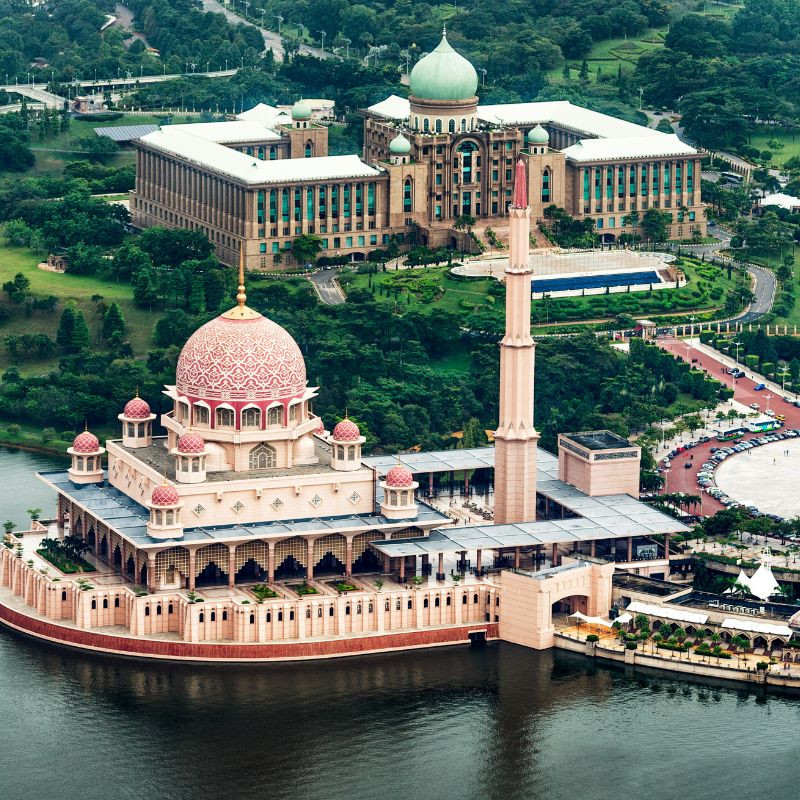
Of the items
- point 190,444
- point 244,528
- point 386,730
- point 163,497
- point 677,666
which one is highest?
point 190,444

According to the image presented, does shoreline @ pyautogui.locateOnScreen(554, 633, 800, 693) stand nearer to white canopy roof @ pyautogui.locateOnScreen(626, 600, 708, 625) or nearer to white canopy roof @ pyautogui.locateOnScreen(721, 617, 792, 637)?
white canopy roof @ pyautogui.locateOnScreen(721, 617, 792, 637)

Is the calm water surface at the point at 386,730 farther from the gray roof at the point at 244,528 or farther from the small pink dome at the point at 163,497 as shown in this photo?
the small pink dome at the point at 163,497

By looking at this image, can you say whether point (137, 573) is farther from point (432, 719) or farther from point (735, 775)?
point (735, 775)

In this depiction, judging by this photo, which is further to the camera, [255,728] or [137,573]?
[137,573]

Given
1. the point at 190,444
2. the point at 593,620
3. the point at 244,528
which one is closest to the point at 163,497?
the point at 190,444

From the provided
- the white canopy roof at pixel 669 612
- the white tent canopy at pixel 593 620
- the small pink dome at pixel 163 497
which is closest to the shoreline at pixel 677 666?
the white tent canopy at pixel 593 620

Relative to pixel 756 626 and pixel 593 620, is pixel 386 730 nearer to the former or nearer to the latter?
pixel 593 620

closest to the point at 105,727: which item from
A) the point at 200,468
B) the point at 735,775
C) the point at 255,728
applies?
the point at 255,728
